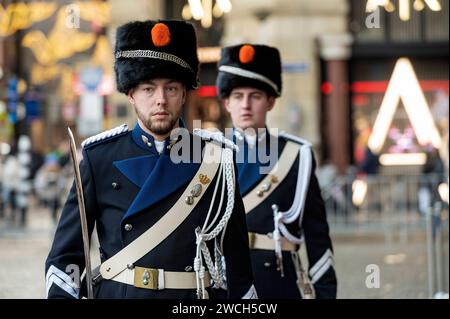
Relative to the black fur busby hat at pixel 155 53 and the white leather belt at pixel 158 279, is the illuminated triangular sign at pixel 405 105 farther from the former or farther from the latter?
the white leather belt at pixel 158 279

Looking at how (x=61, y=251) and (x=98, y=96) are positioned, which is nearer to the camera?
(x=61, y=251)

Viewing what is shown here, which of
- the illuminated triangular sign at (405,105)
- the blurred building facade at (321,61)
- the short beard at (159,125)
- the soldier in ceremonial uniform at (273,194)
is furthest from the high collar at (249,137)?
the illuminated triangular sign at (405,105)

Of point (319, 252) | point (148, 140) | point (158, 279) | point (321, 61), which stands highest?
point (321, 61)

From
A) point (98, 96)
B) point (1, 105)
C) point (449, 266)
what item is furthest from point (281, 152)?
point (1, 105)

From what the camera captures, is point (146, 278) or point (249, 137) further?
point (249, 137)

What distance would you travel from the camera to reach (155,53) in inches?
187

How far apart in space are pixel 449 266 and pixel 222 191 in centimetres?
787

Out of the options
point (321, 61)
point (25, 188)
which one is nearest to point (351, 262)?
point (25, 188)

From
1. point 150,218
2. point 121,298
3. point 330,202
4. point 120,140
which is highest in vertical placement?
point 120,140

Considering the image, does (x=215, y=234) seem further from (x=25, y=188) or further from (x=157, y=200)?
(x=25, y=188)

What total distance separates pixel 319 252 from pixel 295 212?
0.29 metres

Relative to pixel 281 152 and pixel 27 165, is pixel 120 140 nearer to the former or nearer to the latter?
pixel 281 152

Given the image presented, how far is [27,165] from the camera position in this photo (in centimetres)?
2433

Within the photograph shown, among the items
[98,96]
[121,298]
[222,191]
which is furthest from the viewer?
[98,96]
